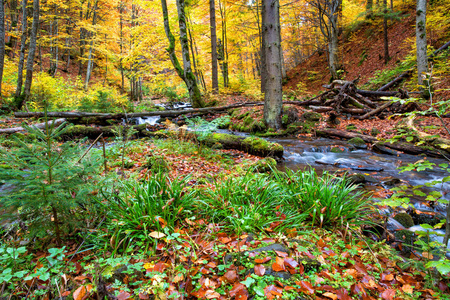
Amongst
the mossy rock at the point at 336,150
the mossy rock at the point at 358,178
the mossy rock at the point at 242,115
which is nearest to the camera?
the mossy rock at the point at 358,178

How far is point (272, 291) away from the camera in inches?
69.7

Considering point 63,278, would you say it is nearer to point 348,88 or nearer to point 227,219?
point 227,219

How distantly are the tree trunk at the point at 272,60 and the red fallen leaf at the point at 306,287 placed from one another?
7.88 m

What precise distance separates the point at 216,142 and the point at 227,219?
4314mm

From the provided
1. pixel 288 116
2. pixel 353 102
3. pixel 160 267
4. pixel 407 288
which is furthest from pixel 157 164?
pixel 353 102

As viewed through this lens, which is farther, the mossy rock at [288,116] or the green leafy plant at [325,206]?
the mossy rock at [288,116]

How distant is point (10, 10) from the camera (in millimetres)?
16922

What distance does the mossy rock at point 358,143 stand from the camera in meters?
7.59

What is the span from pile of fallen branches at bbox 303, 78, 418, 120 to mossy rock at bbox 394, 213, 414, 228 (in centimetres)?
774

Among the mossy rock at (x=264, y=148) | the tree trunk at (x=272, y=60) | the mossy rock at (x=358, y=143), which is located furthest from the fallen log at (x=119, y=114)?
the mossy rock at (x=358, y=143)

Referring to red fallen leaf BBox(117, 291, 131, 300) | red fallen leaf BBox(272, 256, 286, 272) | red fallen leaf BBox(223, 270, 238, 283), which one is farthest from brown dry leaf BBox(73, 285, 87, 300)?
red fallen leaf BBox(272, 256, 286, 272)

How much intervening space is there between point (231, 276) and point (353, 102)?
38.0 feet

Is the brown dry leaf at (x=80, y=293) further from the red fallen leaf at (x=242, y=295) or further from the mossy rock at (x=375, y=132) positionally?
the mossy rock at (x=375, y=132)

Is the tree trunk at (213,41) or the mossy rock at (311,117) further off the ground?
the tree trunk at (213,41)
